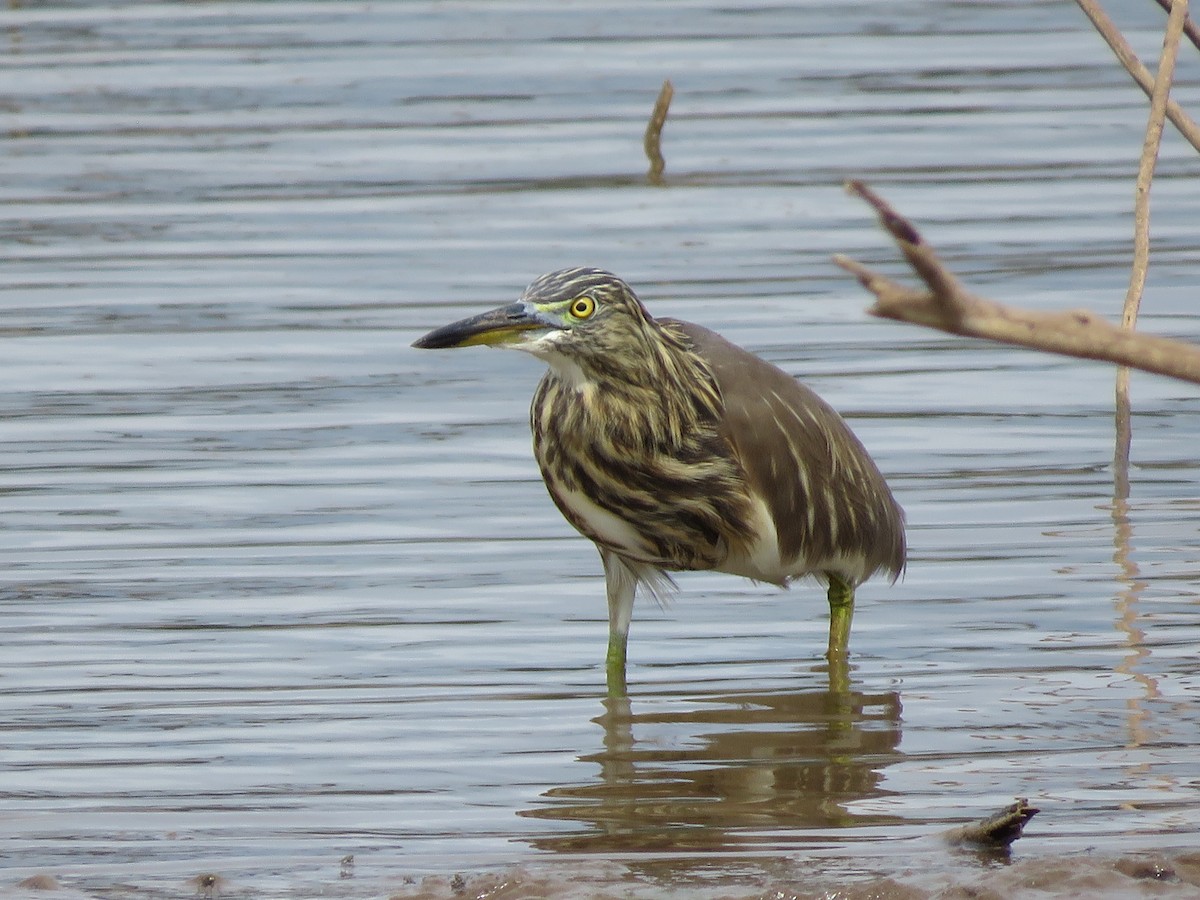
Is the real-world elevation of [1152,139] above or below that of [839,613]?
above

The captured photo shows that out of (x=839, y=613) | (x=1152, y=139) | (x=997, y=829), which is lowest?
(x=997, y=829)

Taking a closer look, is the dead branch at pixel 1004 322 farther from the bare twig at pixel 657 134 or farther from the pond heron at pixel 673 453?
the bare twig at pixel 657 134

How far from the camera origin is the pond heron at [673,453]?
6.04m

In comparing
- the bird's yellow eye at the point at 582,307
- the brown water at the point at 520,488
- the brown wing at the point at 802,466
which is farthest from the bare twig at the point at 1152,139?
the bird's yellow eye at the point at 582,307

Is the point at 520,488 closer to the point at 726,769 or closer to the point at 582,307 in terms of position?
the point at 582,307

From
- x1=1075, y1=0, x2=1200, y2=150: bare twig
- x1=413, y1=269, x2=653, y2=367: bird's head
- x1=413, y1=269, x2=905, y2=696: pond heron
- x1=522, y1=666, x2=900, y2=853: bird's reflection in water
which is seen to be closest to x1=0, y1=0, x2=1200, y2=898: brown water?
x1=522, y1=666, x2=900, y2=853: bird's reflection in water

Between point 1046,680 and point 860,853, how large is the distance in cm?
164

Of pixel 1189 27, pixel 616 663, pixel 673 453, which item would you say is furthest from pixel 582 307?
pixel 1189 27

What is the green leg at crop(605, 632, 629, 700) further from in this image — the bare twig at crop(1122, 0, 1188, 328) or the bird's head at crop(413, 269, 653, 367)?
the bare twig at crop(1122, 0, 1188, 328)

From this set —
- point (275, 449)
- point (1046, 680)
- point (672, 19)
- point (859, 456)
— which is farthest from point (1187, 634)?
point (672, 19)

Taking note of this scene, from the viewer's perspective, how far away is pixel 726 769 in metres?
5.96

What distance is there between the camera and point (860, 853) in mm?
5113

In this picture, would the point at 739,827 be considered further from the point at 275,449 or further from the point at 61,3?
the point at 61,3

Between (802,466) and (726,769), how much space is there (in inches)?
44.7
